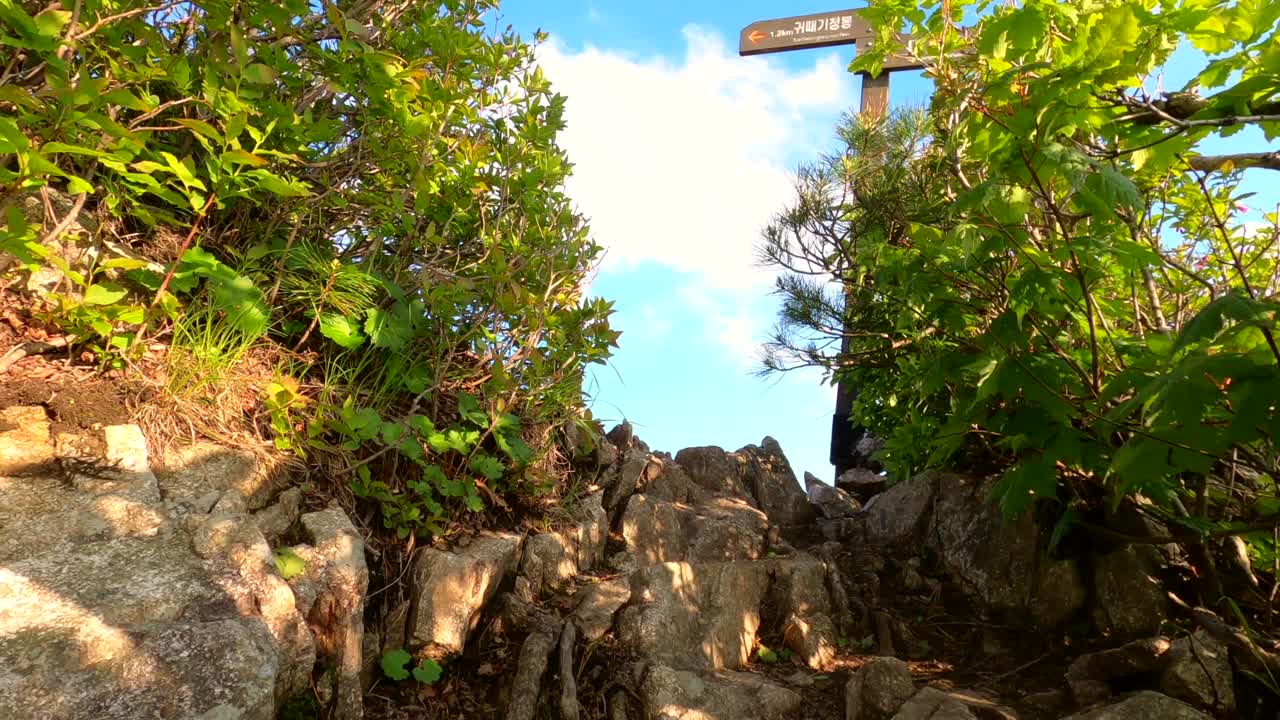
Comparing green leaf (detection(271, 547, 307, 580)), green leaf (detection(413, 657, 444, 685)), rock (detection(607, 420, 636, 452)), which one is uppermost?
rock (detection(607, 420, 636, 452))

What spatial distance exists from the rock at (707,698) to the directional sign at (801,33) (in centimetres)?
625

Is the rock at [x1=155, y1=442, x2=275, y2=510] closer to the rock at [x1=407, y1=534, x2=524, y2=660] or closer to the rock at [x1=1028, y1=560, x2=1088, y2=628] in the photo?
the rock at [x1=407, y1=534, x2=524, y2=660]

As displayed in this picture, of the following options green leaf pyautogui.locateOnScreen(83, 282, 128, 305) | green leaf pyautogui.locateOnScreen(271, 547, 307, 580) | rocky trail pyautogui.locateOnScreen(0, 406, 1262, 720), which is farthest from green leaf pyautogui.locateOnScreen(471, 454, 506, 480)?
green leaf pyautogui.locateOnScreen(83, 282, 128, 305)

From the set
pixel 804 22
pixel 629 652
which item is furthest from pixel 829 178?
pixel 629 652

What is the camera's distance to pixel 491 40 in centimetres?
430

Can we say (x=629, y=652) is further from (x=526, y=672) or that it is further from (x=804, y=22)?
(x=804, y=22)

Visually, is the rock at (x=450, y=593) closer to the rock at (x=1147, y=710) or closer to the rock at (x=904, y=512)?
the rock at (x=1147, y=710)

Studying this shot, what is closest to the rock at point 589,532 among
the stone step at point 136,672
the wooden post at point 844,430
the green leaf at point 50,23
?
the stone step at point 136,672

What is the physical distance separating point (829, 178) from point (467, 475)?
3.76 metres

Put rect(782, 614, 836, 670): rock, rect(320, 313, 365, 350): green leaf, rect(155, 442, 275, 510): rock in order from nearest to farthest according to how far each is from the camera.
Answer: rect(155, 442, 275, 510): rock → rect(320, 313, 365, 350): green leaf → rect(782, 614, 836, 670): rock

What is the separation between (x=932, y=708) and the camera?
10.4 feet

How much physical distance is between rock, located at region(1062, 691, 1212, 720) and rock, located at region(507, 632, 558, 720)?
6.97ft

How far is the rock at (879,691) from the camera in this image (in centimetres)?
330

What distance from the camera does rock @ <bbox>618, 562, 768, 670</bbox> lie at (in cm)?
366
